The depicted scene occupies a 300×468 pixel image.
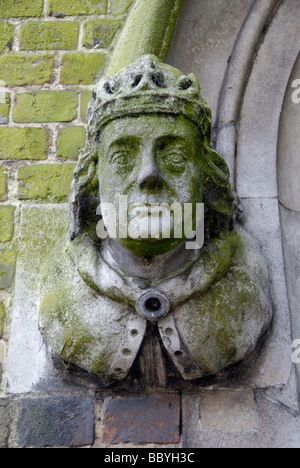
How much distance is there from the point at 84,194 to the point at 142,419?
70 centimetres

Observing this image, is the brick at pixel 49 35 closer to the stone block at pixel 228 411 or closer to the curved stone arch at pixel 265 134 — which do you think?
the curved stone arch at pixel 265 134

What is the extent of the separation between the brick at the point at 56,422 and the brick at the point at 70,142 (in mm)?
880

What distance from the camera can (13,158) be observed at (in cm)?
199

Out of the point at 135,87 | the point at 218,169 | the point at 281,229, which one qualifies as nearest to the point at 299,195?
the point at 281,229

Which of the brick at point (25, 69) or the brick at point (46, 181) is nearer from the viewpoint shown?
the brick at point (46, 181)

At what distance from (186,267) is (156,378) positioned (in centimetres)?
36

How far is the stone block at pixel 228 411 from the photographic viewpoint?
1589mm

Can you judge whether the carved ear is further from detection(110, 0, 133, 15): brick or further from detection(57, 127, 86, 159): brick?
detection(110, 0, 133, 15): brick

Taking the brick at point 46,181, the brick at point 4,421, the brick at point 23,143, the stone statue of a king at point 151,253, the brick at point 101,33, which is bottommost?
the brick at point 4,421

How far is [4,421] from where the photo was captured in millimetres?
1654

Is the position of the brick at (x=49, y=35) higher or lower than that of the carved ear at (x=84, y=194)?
higher

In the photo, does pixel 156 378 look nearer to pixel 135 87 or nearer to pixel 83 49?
pixel 135 87

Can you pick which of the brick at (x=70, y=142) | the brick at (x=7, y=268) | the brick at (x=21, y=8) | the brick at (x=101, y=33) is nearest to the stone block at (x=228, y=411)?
the brick at (x=7, y=268)

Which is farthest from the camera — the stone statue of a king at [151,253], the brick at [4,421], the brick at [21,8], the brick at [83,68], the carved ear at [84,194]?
the brick at [21,8]
